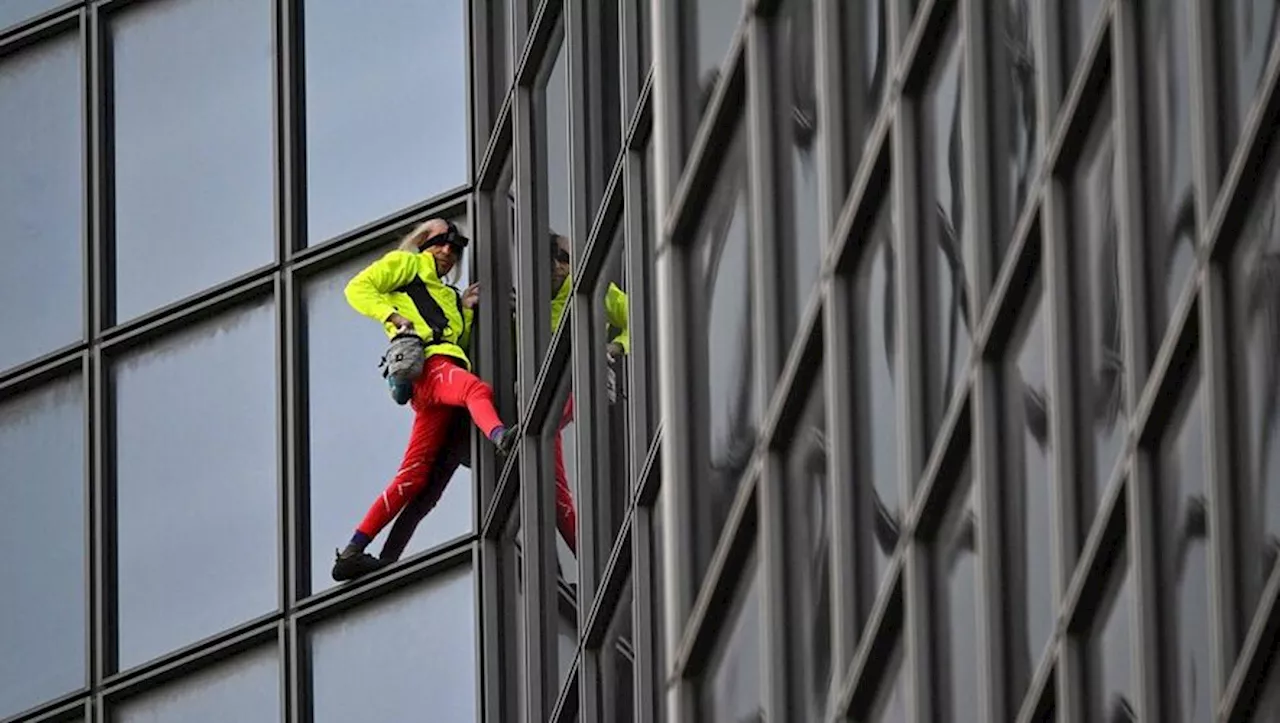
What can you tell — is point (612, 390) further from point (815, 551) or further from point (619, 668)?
point (815, 551)

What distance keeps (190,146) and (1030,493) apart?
12440mm

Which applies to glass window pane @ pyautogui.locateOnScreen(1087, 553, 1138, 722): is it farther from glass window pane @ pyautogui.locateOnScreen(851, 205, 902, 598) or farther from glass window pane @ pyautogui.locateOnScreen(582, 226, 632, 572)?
glass window pane @ pyautogui.locateOnScreen(582, 226, 632, 572)

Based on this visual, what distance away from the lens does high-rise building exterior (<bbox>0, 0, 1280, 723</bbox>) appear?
18.4 meters

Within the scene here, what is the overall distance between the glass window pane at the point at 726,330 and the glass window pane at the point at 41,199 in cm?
959

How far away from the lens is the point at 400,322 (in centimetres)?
2664

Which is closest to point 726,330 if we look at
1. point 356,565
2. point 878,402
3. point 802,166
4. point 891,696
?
point 802,166

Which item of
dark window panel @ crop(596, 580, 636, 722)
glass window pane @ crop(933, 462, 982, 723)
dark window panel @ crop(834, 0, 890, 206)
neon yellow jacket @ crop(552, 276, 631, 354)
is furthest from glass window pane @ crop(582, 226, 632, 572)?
glass window pane @ crop(933, 462, 982, 723)

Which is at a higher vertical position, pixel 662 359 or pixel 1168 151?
pixel 662 359

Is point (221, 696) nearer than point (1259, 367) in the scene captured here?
No

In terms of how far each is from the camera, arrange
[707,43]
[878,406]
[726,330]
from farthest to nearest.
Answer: [707,43]
[726,330]
[878,406]

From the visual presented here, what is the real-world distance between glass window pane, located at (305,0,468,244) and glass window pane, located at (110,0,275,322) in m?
0.53

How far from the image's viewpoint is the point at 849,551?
2059cm

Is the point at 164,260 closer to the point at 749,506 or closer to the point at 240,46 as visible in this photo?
the point at 240,46

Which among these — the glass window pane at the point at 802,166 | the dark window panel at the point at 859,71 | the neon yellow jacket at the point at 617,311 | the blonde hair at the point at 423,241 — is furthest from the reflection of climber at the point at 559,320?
the dark window panel at the point at 859,71
